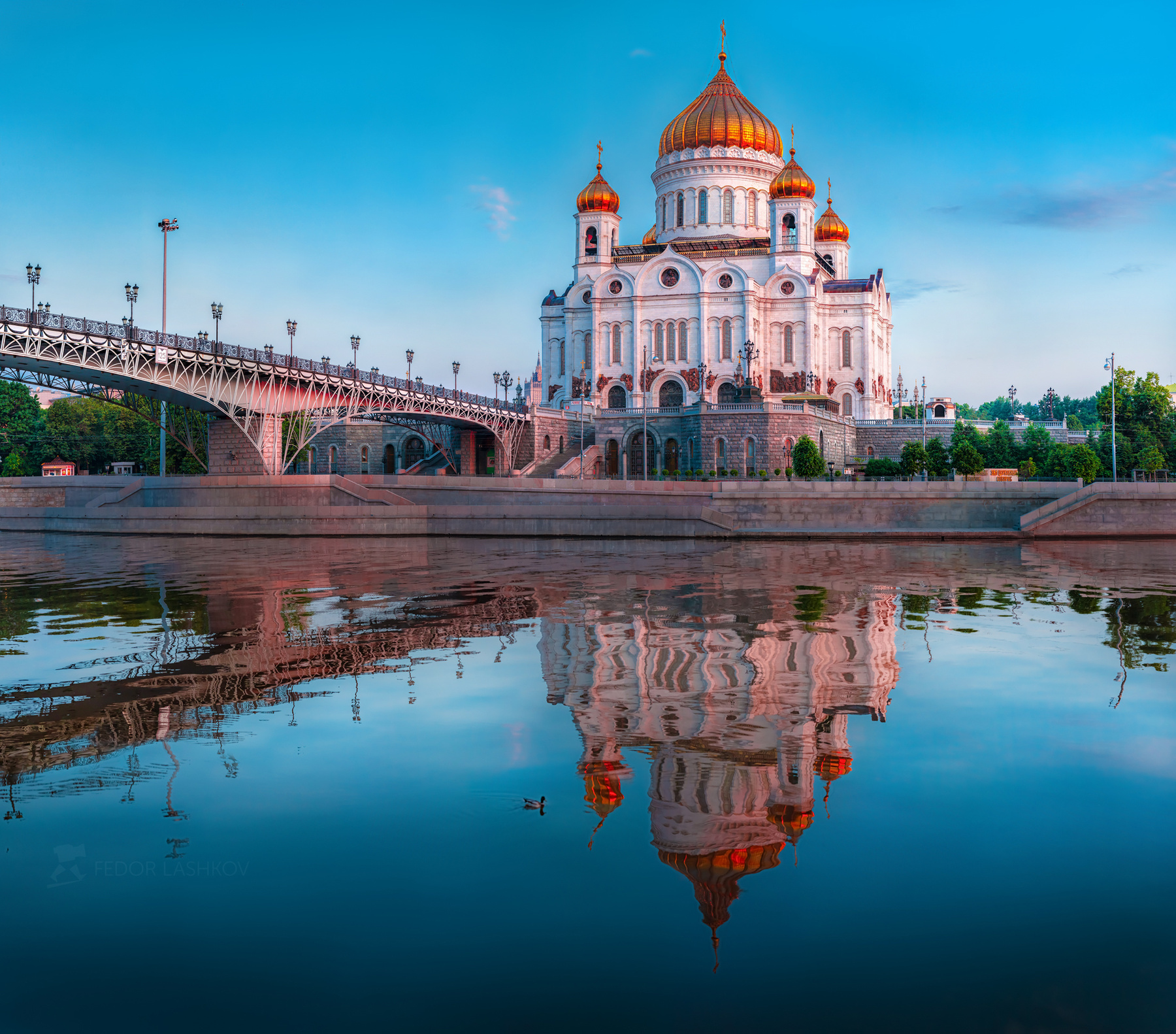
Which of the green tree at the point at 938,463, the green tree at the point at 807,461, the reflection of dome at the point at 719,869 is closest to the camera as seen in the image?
the reflection of dome at the point at 719,869

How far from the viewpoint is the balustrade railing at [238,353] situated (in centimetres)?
4378

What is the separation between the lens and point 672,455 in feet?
228

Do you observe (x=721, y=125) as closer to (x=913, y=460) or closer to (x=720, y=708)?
(x=913, y=460)

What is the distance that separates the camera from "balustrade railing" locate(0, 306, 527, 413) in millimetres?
43781

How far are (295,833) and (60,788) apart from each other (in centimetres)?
208

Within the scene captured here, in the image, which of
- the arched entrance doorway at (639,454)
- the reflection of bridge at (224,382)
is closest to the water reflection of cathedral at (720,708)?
the reflection of bridge at (224,382)

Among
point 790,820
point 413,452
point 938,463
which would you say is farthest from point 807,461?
point 790,820

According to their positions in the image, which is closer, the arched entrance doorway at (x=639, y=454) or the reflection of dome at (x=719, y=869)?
the reflection of dome at (x=719, y=869)

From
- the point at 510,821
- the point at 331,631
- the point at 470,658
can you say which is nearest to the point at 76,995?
the point at 510,821

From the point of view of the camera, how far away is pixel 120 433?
296ft

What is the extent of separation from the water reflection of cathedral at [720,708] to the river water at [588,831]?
5 centimetres

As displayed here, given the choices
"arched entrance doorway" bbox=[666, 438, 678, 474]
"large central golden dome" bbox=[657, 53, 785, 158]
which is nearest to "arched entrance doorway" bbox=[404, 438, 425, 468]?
"arched entrance doorway" bbox=[666, 438, 678, 474]

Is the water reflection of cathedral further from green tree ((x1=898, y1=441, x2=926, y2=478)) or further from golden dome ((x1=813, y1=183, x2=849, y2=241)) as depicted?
golden dome ((x1=813, y1=183, x2=849, y2=241))

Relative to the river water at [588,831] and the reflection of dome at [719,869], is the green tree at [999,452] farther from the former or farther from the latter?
the reflection of dome at [719,869]
